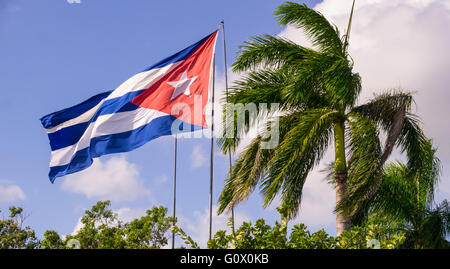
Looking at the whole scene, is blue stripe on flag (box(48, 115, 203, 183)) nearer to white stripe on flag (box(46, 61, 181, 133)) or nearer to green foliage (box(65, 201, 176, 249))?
white stripe on flag (box(46, 61, 181, 133))

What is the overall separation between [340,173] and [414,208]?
6.45m

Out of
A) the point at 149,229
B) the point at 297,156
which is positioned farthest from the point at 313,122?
the point at 149,229

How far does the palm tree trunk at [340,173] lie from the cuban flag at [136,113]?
10.5ft

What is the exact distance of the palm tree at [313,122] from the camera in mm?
11297

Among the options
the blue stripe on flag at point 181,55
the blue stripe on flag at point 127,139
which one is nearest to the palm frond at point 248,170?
the blue stripe on flag at point 127,139

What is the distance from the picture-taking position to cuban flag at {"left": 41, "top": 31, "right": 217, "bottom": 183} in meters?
12.8

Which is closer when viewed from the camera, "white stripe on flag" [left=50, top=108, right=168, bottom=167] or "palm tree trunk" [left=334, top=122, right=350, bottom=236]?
"palm tree trunk" [left=334, top=122, right=350, bottom=236]

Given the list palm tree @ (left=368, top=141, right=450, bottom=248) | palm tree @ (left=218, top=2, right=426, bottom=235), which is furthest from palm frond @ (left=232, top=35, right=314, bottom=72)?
palm tree @ (left=368, top=141, right=450, bottom=248)

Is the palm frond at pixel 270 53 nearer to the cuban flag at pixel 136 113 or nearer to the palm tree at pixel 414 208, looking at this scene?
the cuban flag at pixel 136 113

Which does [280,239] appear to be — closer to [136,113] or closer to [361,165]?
[361,165]

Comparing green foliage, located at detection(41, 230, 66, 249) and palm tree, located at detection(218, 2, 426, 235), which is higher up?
green foliage, located at detection(41, 230, 66, 249)

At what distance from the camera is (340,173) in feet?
39.5

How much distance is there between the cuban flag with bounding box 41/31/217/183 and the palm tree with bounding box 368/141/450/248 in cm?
736
